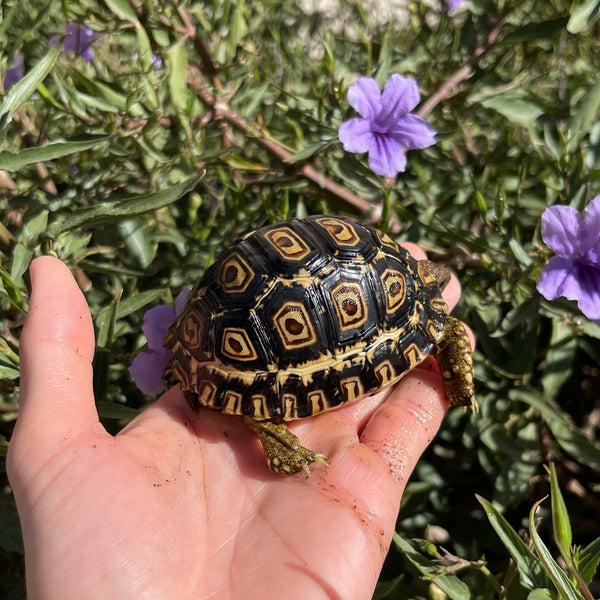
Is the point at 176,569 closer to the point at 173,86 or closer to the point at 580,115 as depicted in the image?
the point at 173,86

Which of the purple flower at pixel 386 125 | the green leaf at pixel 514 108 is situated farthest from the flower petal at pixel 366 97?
the green leaf at pixel 514 108

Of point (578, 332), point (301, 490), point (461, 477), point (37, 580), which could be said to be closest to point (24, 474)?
point (37, 580)

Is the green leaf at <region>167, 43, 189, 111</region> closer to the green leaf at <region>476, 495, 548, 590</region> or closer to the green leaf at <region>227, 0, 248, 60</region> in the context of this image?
the green leaf at <region>227, 0, 248, 60</region>

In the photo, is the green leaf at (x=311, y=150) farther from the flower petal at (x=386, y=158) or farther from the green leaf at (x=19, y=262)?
the green leaf at (x=19, y=262)

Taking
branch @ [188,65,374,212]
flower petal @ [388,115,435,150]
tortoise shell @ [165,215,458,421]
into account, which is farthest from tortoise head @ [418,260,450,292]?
branch @ [188,65,374,212]

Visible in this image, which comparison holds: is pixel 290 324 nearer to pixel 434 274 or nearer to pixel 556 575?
pixel 434 274
